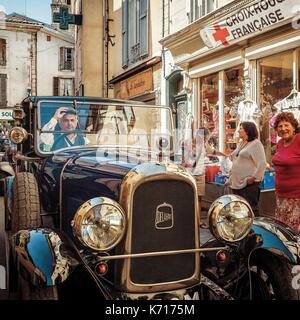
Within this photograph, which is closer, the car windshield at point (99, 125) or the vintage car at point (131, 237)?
the vintage car at point (131, 237)

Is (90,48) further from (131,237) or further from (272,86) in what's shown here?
(131,237)

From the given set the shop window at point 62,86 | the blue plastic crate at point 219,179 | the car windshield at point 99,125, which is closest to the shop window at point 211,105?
the blue plastic crate at point 219,179

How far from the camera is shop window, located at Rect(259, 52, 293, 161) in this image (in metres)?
5.24

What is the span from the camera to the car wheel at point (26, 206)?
2.43 metres

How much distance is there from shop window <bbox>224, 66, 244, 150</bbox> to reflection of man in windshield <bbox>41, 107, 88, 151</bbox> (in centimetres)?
351

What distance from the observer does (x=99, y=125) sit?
9.91 feet

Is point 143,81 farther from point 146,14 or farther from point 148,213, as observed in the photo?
point 148,213

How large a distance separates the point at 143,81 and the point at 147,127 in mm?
5582

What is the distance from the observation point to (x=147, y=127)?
3213 mm

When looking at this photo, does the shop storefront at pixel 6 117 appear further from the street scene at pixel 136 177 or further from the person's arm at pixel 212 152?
the person's arm at pixel 212 152

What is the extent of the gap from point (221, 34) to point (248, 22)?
2.13 ft

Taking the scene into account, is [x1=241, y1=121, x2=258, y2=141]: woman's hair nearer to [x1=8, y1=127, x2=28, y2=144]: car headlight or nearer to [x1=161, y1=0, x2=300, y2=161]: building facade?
[x1=161, y1=0, x2=300, y2=161]: building facade

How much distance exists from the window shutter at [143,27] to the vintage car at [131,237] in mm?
5719

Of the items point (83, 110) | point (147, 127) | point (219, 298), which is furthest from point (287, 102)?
point (219, 298)
